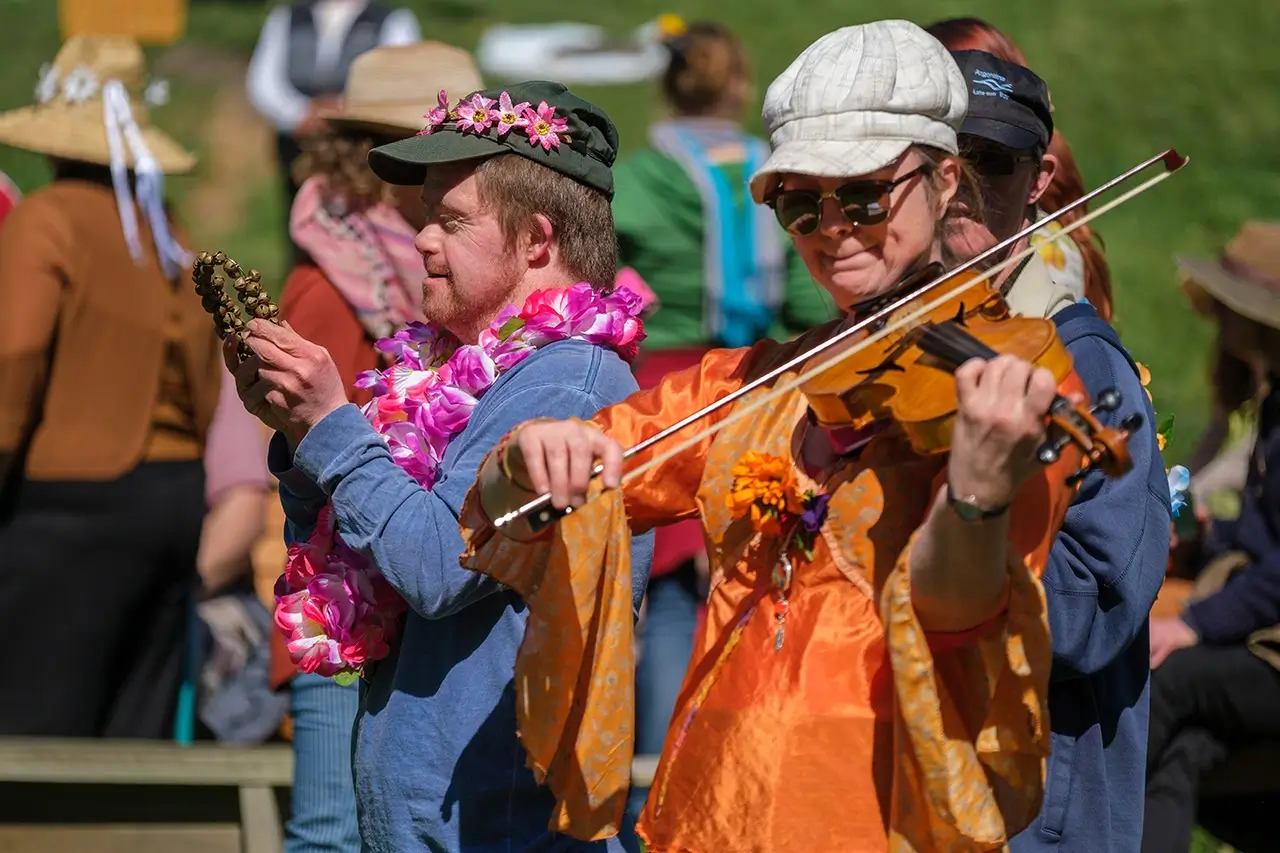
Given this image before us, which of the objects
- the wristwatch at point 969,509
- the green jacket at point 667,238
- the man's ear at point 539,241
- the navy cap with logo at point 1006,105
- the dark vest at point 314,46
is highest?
the dark vest at point 314,46

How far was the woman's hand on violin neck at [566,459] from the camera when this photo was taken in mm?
2561

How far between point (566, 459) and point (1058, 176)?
73.4 inches

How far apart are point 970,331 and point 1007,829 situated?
66 centimetres

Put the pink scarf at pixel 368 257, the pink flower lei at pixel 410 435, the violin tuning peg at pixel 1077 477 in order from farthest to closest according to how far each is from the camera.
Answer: the pink scarf at pixel 368 257 → the pink flower lei at pixel 410 435 → the violin tuning peg at pixel 1077 477

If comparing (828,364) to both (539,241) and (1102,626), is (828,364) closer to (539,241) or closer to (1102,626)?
(1102,626)

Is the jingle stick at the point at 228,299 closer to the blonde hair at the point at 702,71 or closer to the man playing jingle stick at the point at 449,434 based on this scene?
the man playing jingle stick at the point at 449,434

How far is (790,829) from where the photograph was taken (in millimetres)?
2650

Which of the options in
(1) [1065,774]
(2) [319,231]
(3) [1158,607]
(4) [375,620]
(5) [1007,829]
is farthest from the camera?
(3) [1158,607]

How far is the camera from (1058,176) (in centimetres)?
405

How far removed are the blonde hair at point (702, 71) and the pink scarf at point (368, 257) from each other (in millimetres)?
2128

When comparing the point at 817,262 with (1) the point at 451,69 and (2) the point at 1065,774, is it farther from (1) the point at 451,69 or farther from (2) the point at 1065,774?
(1) the point at 451,69

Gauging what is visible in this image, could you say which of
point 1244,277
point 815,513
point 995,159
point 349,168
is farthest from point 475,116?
point 1244,277

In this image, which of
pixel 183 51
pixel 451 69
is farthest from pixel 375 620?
pixel 183 51

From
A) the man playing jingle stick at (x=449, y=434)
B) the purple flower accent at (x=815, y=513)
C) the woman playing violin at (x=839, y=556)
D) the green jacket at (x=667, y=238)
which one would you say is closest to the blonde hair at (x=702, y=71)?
the green jacket at (x=667, y=238)
